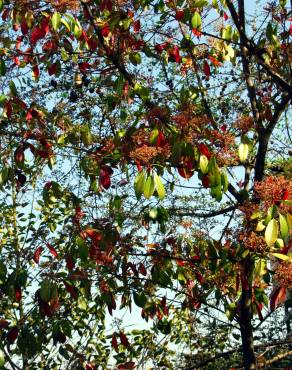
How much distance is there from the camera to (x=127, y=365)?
11.4ft

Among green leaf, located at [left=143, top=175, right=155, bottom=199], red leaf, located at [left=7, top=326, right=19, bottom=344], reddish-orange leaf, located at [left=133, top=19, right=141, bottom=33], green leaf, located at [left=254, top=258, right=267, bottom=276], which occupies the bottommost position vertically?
red leaf, located at [left=7, top=326, right=19, bottom=344]

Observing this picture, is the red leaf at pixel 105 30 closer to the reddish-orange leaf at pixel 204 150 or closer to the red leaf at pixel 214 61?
the red leaf at pixel 214 61

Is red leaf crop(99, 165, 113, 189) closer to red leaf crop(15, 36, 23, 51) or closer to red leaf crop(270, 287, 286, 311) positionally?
red leaf crop(270, 287, 286, 311)

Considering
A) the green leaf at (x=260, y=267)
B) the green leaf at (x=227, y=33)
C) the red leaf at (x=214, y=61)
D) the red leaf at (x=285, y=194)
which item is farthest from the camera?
the red leaf at (x=214, y=61)

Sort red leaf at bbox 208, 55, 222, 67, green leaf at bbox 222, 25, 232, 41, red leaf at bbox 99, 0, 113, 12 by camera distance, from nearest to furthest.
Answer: red leaf at bbox 99, 0, 113, 12 → green leaf at bbox 222, 25, 232, 41 → red leaf at bbox 208, 55, 222, 67

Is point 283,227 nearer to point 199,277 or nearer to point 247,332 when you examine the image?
point 199,277

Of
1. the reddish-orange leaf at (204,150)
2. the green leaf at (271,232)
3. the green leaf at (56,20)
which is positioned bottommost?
the green leaf at (271,232)

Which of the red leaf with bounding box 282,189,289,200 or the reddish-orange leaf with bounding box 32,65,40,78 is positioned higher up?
the reddish-orange leaf with bounding box 32,65,40,78

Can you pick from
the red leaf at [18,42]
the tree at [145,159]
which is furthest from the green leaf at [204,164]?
the red leaf at [18,42]

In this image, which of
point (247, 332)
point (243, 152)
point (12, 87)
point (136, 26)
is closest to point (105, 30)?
point (136, 26)

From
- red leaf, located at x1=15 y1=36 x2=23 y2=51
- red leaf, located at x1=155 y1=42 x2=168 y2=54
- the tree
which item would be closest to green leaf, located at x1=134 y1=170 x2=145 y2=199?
the tree

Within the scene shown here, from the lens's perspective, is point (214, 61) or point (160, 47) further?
point (214, 61)

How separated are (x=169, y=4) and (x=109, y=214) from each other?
1.36 meters

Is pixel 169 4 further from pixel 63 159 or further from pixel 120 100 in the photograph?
pixel 63 159
